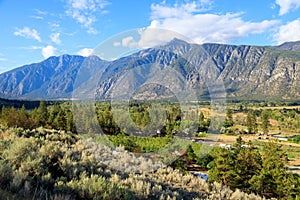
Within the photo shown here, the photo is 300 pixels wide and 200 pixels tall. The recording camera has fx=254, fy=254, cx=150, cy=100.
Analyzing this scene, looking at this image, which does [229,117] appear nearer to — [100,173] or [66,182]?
[100,173]

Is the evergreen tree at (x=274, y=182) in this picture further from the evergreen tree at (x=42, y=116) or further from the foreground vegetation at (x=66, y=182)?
the evergreen tree at (x=42, y=116)

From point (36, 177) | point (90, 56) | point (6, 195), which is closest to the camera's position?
point (6, 195)

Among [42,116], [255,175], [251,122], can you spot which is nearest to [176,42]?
[255,175]

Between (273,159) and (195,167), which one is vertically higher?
(273,159)

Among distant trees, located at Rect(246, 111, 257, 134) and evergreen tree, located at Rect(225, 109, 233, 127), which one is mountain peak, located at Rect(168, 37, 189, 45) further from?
distant trees, located at Rect(246, 111, 257, 134)

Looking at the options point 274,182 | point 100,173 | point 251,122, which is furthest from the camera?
point 251,122

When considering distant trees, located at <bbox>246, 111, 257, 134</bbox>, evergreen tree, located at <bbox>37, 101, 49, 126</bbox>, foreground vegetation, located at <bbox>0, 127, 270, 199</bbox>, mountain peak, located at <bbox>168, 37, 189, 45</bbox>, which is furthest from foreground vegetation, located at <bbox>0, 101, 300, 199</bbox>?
distant trees, located at <bbox>246, 111, 257, 134</bbox>

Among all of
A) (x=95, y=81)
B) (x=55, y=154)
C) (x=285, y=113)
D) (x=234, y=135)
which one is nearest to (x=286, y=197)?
(x=95, y=81)

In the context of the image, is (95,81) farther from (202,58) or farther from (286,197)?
(286,197)

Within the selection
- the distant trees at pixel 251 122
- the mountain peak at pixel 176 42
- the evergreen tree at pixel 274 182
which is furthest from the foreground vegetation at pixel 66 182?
the distant trees at pixel 251 122

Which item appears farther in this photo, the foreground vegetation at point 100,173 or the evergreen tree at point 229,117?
the evergreen tree at point 229,117

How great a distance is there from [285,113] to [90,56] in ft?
408

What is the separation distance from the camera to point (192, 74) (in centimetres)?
1213

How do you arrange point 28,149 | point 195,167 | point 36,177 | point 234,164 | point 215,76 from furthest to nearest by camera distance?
point 195,167 → point 234,164 → point 215,76 → point 28,149 → point 36,177
